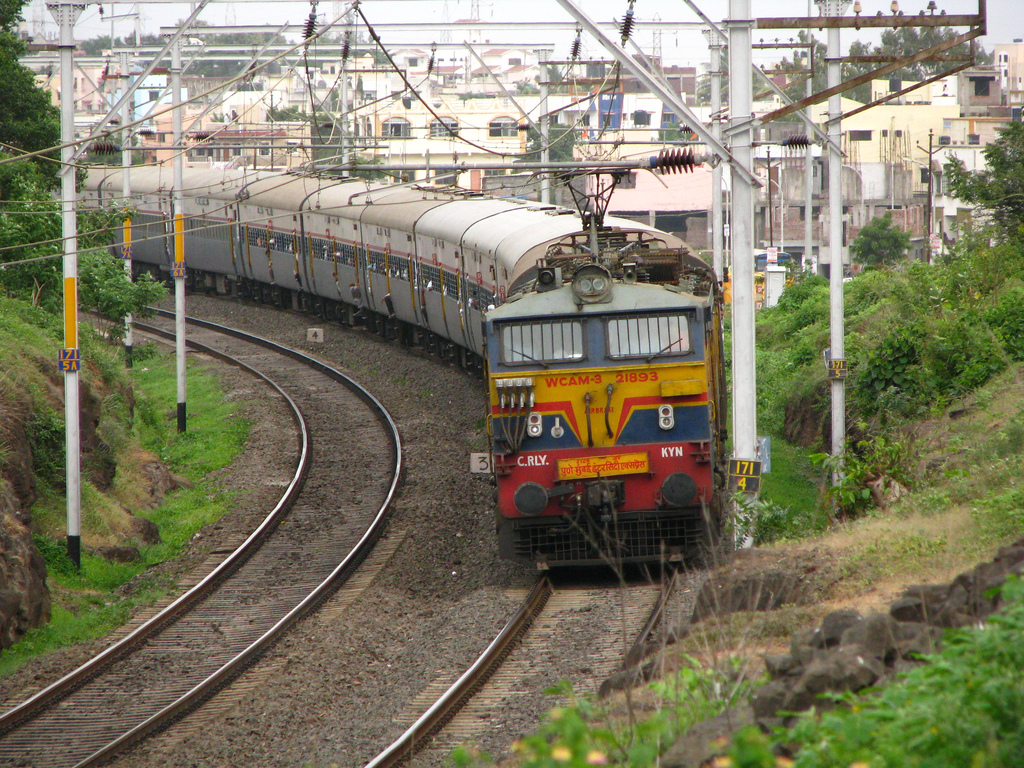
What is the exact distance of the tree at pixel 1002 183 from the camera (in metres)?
23.0

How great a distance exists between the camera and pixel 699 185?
64.1 m

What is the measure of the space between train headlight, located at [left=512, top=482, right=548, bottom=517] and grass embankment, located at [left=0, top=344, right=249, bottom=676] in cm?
449

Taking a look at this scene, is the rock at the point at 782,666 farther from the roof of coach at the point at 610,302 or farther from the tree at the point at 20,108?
the tree at the point at 20,108

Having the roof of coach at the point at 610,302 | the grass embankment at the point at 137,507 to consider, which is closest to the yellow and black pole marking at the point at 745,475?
the roof of coach at the point at 610,302

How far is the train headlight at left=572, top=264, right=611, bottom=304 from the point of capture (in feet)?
38.0

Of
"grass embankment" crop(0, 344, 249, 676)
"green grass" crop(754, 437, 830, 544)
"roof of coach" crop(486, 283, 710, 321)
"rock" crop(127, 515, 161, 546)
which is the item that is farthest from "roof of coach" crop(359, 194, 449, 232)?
"roof of coach" crop(486, 283, 710, 321)

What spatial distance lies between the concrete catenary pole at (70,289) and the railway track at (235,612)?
1.78 m

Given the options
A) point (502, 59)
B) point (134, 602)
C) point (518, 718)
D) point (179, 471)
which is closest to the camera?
point (518, 718)

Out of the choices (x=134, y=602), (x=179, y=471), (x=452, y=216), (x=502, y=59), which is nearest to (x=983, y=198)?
(x=452, y=216)

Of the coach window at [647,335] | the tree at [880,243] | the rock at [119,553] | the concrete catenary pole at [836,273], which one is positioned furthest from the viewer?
the tree at [880,243]

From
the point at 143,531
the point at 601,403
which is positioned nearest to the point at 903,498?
the point at 601,403

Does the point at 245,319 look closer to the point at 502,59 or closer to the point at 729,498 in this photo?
the point at 729,498

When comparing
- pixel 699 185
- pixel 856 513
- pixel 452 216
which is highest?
pixel 699 185

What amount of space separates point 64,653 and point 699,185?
56.5 metres
